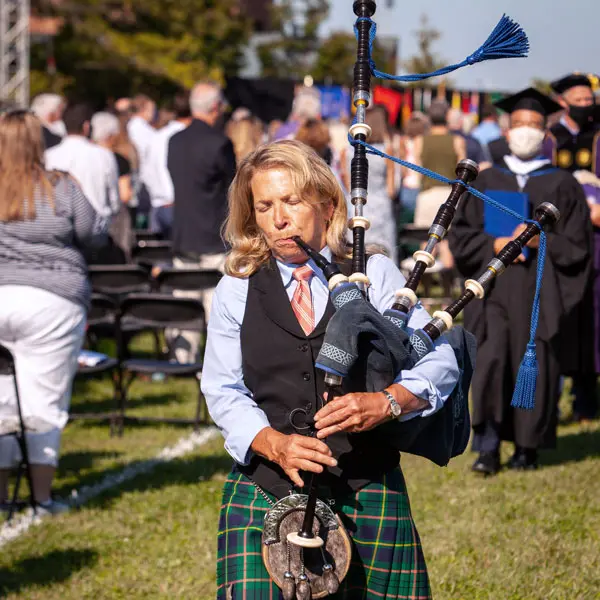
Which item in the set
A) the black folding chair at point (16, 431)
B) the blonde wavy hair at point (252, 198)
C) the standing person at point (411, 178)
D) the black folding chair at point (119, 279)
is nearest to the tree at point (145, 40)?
the standing person at point (411, 178)

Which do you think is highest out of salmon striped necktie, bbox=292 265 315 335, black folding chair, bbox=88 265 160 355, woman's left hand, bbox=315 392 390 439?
salmon striped necktie, bbox=292 265 315 335

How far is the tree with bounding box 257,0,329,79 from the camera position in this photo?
45.0m

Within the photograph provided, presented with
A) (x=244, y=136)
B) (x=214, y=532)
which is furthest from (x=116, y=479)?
(x=244, y=136)

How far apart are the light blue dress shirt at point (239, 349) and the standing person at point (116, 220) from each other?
7471 mm

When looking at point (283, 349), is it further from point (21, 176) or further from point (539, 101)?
point (539, 101)

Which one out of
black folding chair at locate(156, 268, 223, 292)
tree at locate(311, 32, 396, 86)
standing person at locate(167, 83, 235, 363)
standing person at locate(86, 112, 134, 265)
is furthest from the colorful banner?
tree at locate(311, 32, 396, 86)

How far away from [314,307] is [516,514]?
3.57 metres

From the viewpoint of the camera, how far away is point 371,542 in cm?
321

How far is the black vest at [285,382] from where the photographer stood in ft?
10.4

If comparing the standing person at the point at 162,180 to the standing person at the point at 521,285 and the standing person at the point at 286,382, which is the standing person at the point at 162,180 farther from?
the standing person at the point at 286,382

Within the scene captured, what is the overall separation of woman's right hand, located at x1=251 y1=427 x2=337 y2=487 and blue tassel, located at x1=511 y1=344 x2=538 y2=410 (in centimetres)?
71

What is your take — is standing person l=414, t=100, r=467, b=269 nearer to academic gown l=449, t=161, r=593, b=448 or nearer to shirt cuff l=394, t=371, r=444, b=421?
academic gown l=449, t=161, r=593, b=448

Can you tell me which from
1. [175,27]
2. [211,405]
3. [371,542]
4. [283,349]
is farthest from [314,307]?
[175,27]

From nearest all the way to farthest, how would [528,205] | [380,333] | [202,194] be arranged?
[380,333], [528,205], [202,194]
